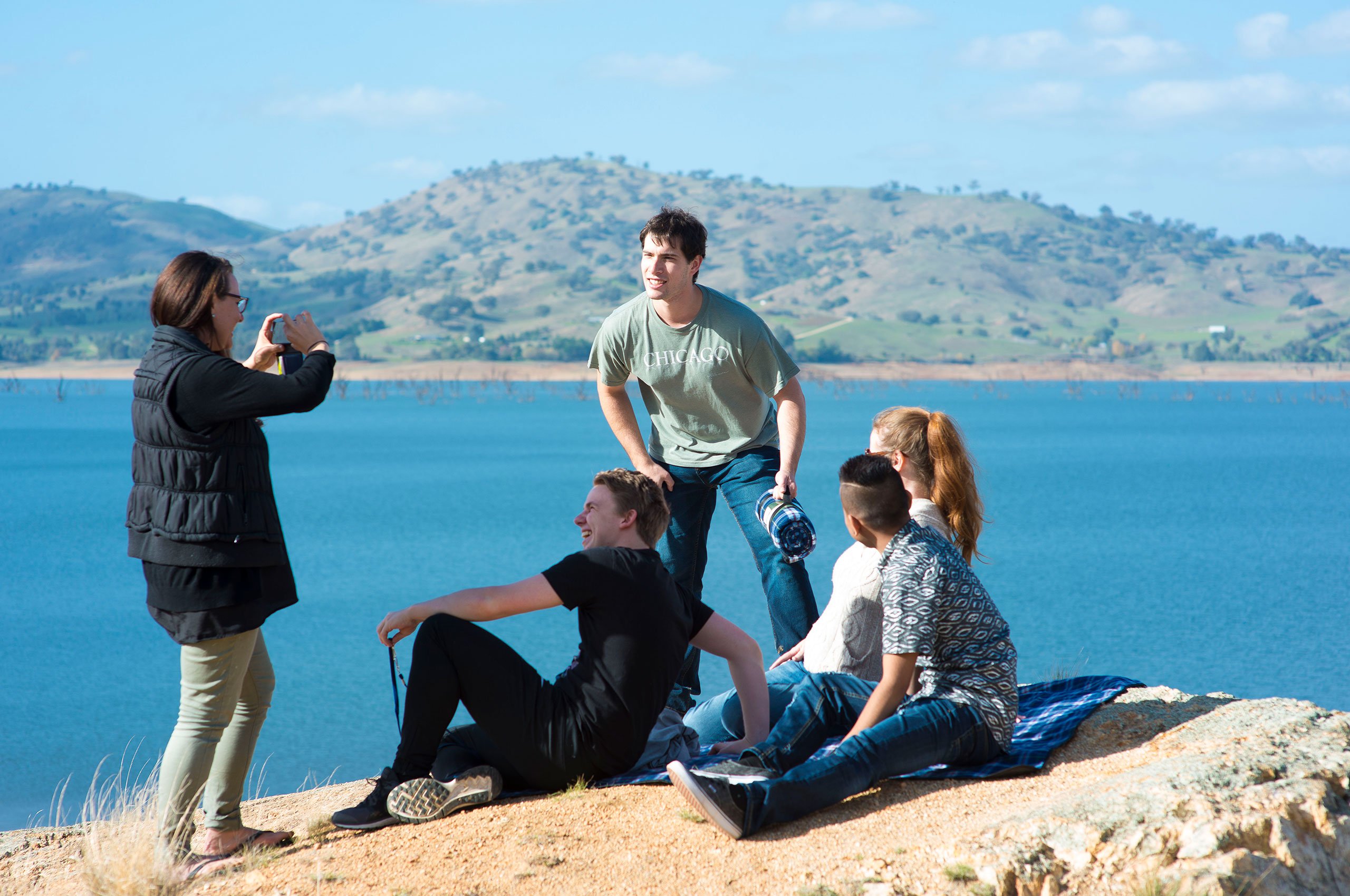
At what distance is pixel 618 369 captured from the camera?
5637 millimetres

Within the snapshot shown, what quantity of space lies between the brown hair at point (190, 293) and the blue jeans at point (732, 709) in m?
2.39

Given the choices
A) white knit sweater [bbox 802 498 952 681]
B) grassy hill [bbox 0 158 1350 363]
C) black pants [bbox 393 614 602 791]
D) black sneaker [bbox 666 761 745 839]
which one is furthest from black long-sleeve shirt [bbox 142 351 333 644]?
grassy hill [bbox 0 158 1350 363]

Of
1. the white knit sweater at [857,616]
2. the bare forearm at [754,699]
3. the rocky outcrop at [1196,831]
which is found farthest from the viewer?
the white knit sweater at [857,616]

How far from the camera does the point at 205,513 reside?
3.50m

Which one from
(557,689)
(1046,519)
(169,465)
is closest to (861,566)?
(557,689)

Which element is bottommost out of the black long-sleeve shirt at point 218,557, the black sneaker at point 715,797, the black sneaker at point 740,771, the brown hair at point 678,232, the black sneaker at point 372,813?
the black sneaker at point 372,813

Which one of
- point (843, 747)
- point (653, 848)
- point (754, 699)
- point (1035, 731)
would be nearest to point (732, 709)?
point (754, 699)

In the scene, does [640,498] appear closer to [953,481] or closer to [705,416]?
[953,481]

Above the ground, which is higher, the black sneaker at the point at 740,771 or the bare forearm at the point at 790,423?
the bare forearm at the point at 790,423

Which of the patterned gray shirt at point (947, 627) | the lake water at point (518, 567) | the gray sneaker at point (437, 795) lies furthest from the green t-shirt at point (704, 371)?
the gray sneaker at point (437, 795)

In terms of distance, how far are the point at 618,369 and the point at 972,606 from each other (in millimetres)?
2463

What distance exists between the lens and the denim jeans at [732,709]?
4430 millimetres

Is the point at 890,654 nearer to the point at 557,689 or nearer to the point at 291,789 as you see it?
the point at 557,689

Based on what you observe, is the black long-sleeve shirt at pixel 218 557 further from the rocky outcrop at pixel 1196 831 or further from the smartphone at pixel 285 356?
the rocky outcrop at pixel 1196 831
